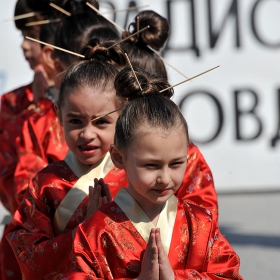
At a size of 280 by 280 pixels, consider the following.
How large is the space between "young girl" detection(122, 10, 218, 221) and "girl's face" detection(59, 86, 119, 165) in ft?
1.09

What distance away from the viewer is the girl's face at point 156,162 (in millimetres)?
1988

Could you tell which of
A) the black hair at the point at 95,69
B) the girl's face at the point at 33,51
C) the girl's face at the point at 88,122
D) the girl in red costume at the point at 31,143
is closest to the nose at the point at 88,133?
the girl's face at the point at 88,122

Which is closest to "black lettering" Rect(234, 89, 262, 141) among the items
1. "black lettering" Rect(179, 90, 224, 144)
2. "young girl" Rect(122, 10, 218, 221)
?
"black lettering" Rect(179, 90, 224, 144)

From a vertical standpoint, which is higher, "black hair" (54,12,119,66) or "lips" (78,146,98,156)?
"black hair" (54,12,119,66)

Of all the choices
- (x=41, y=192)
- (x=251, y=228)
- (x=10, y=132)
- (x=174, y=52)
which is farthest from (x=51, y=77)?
(x=174, y=52)

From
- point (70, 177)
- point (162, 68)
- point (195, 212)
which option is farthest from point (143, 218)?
point (162, 68)

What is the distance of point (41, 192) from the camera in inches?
93.5

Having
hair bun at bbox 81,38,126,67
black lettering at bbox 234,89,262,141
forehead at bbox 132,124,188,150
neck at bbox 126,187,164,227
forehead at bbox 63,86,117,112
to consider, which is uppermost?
hair bun at bbox 81,38,126,67

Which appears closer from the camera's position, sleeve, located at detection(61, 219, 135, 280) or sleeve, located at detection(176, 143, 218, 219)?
sleeve, located at detection(61, 219, 135, 280)

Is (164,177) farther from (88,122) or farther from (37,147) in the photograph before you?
(37,147)

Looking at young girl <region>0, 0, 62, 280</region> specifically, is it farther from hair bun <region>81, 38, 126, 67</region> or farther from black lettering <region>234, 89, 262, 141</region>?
black lettering <region>234, 89, 262, 141</region>

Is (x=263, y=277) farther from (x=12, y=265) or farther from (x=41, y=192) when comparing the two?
(x=41, y=192)

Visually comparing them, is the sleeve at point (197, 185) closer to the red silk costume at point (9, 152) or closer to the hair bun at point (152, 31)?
the hair bun at point (152, 31)

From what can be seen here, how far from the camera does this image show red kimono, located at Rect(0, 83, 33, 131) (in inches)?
138
